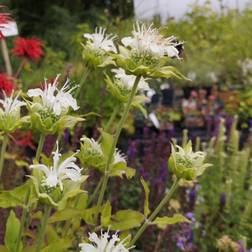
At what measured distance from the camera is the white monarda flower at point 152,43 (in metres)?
0.88

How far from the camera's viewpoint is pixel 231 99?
4.21 metres

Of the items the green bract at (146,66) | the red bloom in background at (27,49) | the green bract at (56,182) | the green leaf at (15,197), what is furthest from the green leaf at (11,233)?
the red bloom in background at (27,49)

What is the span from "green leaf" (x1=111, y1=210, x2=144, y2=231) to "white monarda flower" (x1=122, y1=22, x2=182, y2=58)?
0.76 feet

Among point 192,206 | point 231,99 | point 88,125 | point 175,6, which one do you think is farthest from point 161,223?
point 175,6

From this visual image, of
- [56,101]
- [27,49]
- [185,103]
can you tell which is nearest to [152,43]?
[56,101]

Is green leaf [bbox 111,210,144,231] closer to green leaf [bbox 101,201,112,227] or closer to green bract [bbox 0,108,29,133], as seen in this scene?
green leaf [bbox 101,201,112,227]

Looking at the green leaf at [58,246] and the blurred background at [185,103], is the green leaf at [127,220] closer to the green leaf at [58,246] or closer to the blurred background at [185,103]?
the green leaf at [58,246]

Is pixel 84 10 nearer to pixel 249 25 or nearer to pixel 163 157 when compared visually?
pixel 249 25

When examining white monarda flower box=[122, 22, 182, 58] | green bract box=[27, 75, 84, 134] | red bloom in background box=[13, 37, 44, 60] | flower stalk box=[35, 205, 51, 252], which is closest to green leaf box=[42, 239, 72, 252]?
flower stalk box=[35, 205, 51, 252]

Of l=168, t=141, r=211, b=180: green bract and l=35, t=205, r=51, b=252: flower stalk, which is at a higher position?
l=168, t=141, r=211, b=180: green bract

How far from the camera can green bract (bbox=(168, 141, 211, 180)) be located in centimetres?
89

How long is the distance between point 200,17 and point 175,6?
23.0 inches

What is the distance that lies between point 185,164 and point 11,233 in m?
0.25

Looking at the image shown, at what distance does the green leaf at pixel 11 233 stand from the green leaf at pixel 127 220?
137 millimetres
